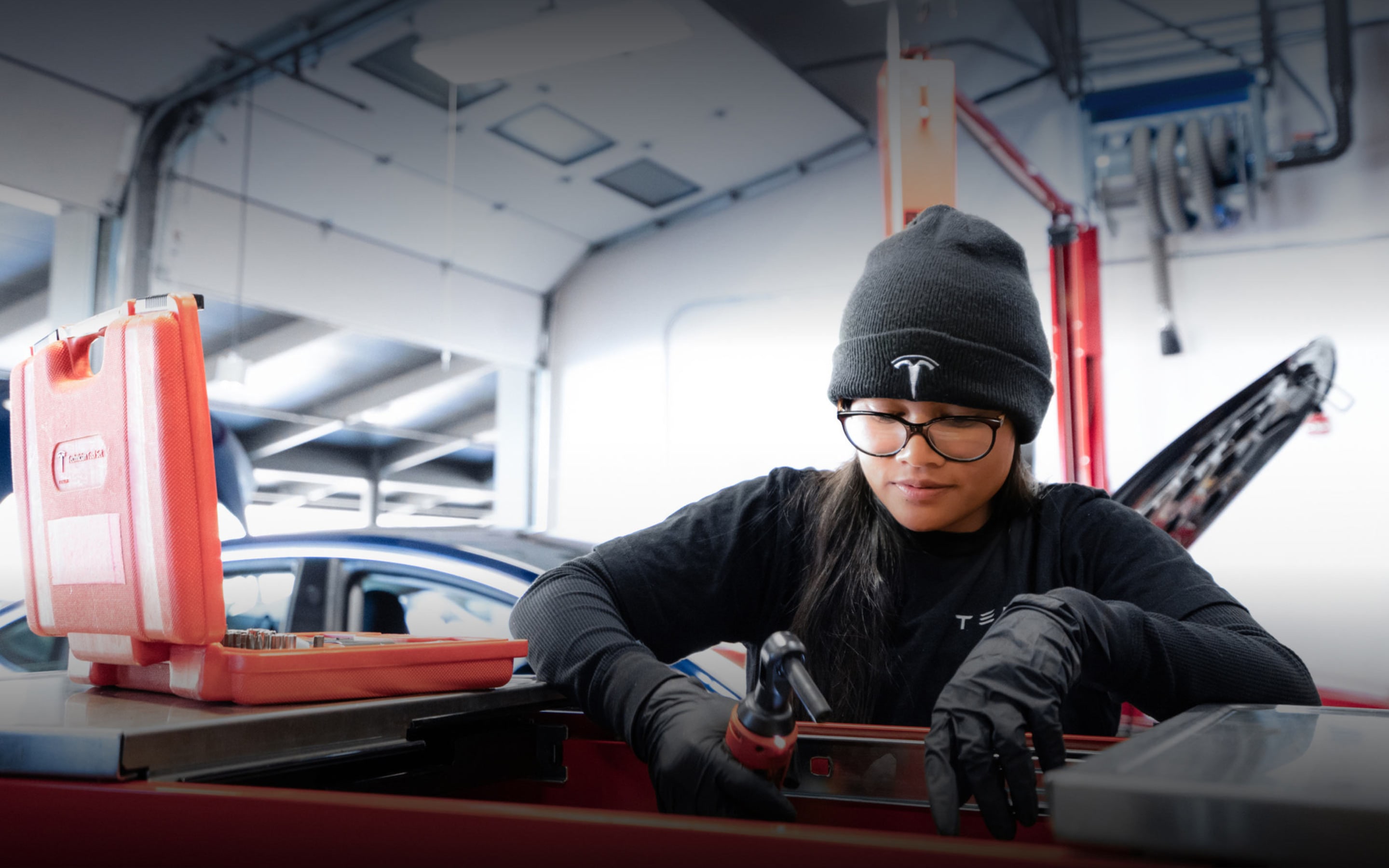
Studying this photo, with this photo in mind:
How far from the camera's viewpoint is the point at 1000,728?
693 millimetres

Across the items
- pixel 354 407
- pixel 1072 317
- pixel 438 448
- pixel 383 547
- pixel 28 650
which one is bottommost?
pixel 28 650

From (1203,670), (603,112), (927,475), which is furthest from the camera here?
(603,112)

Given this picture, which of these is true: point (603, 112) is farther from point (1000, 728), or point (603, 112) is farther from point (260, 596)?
point (1000, 728)

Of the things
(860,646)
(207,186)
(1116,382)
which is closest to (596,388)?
(207,186)

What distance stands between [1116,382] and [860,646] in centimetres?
221

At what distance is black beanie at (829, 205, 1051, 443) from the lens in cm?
120

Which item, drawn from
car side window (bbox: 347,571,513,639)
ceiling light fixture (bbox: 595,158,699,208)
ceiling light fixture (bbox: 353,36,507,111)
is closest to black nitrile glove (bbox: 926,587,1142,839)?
car side window (bbox: 347,571,513,639)

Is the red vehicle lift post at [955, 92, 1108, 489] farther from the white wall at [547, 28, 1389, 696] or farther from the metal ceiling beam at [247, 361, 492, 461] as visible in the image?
the metal ceiling beam at [247, 361, 492, 461]

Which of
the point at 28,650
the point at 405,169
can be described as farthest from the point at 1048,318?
the point at 28,650

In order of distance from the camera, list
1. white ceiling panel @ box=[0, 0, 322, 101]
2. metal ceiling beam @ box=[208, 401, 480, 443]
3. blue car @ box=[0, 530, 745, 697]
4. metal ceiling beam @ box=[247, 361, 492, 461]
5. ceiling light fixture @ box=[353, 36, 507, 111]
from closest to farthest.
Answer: blue car @ box=[0, 530, 745, 697], white ceiling panel @ box=[0, 0, 322, 101], ceiling light fixture @ box=[353, 36, 507, 111], metal ceiling beam @ box=[208, 401, 480, 443], metal ceiling beam @ box=[247, 361, 492, 461]

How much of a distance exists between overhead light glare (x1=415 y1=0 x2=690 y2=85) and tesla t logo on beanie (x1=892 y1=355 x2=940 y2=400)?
195 cm

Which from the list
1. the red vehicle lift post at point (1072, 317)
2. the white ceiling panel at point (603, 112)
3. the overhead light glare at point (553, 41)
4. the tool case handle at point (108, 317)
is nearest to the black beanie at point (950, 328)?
the tool case handle at point (108, 317)

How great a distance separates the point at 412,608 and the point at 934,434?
1.87m

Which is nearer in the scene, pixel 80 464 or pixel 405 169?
pixel 80 464
